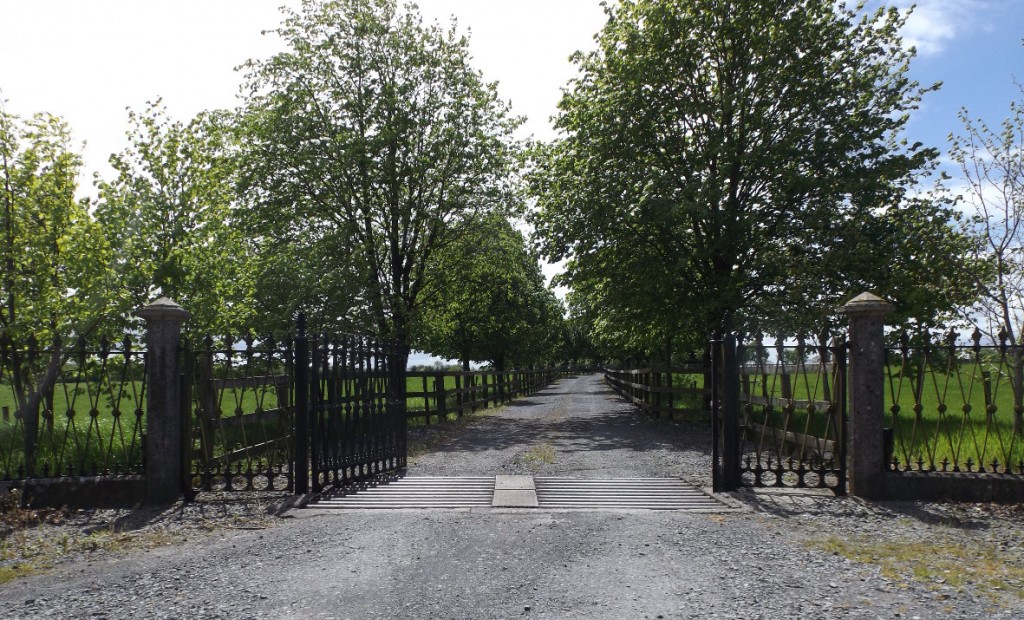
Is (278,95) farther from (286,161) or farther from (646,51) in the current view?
(646,51)

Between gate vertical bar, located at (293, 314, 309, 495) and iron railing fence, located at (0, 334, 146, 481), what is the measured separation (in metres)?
1.70

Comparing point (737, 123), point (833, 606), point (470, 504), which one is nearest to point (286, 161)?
point (737, 123)

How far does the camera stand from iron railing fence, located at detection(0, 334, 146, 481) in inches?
313

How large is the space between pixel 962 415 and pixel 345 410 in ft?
39.6

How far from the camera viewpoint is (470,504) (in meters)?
7.99

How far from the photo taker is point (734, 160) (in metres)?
17.1

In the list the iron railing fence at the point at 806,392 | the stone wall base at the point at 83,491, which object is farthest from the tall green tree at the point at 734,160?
the stone wall base at the point at 83,491

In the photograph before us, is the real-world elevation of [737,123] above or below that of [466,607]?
above

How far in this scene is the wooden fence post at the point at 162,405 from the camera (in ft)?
26.1

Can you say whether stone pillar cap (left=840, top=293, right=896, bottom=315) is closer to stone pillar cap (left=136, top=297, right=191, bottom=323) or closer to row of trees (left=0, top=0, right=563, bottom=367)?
stone pillar cap (left=136, top=297, right=191, bottom=323)

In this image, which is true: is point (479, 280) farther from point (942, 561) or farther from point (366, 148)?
point (942, 561)

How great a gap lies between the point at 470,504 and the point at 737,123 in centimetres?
1369

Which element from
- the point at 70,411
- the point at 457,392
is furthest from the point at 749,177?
the point at 70,411

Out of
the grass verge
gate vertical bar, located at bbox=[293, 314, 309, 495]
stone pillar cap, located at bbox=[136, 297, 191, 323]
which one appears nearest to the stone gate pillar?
the grass verge
